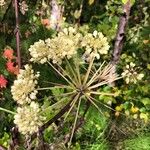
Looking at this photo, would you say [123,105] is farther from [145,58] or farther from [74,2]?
[74,2]

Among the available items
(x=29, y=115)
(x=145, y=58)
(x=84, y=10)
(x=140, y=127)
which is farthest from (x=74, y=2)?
(x=29, y=115)

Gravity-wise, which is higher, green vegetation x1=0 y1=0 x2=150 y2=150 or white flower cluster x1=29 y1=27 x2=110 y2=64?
white flower cluster x1=29 y1=27 x2=110 y2=64

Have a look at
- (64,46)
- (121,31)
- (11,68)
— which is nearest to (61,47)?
(64,46)

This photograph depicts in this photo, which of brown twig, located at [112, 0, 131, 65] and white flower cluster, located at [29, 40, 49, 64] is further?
brown twig, located at [112, 0, 131, 65]

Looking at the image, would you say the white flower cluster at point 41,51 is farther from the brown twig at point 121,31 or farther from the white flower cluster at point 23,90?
the brown twig at point 121,31

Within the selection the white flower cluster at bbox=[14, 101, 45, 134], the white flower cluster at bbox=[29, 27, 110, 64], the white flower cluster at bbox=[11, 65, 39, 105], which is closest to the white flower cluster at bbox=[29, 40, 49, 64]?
the white flower cluster at bbox=[29, 27, 110, 64]

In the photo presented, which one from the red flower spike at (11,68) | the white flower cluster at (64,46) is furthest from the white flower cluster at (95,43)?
the red flower spike at (11,68)

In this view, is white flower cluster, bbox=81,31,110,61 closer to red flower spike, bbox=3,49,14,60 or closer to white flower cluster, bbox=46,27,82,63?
white flower cluster, bbox=46,27,82,63
